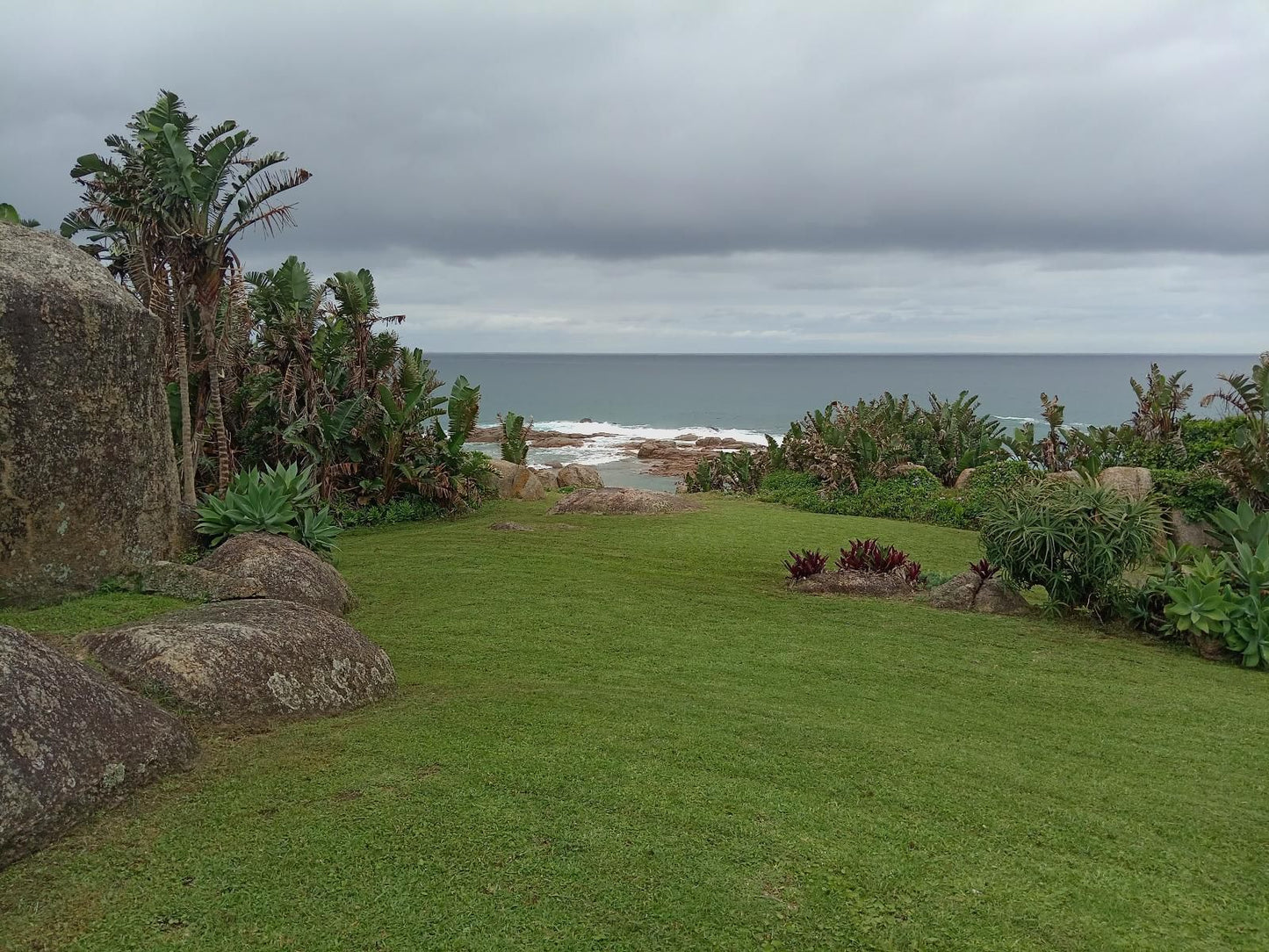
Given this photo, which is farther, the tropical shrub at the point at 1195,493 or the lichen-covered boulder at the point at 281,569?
the tropical shrub at the point at 1195,493

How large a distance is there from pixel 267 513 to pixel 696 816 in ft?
23.9

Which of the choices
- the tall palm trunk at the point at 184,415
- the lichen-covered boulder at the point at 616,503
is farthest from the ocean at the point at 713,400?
the tall palm trunk at the point at 184,415

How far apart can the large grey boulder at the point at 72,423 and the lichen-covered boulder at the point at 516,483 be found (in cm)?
1377

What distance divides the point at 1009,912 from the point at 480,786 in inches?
103

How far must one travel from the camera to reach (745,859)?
13.6 ft

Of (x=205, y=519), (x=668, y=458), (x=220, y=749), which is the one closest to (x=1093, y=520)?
(x=220, y=749)

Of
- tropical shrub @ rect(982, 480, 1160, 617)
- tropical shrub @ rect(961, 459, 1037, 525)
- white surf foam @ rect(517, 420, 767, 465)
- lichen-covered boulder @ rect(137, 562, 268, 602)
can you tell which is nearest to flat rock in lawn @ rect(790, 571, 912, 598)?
tropical shrub @ rect(982, 480, 1160, 617)

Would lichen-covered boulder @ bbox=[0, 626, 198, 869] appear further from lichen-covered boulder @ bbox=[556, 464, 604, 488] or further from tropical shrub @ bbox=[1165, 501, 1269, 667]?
lichen-covered boulder @ bbox=[556, 464, 604, 488]

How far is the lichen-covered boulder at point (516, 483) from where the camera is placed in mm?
22562

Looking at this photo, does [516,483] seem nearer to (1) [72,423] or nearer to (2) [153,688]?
(1) [72,423]

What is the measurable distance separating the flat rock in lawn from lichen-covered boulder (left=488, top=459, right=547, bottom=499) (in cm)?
1209

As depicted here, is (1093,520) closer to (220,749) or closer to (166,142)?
(220,749)

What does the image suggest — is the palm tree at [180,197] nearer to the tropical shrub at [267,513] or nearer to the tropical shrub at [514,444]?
the tropical shrub at [267,513]

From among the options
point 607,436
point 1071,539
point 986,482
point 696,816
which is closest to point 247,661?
point 696,816
